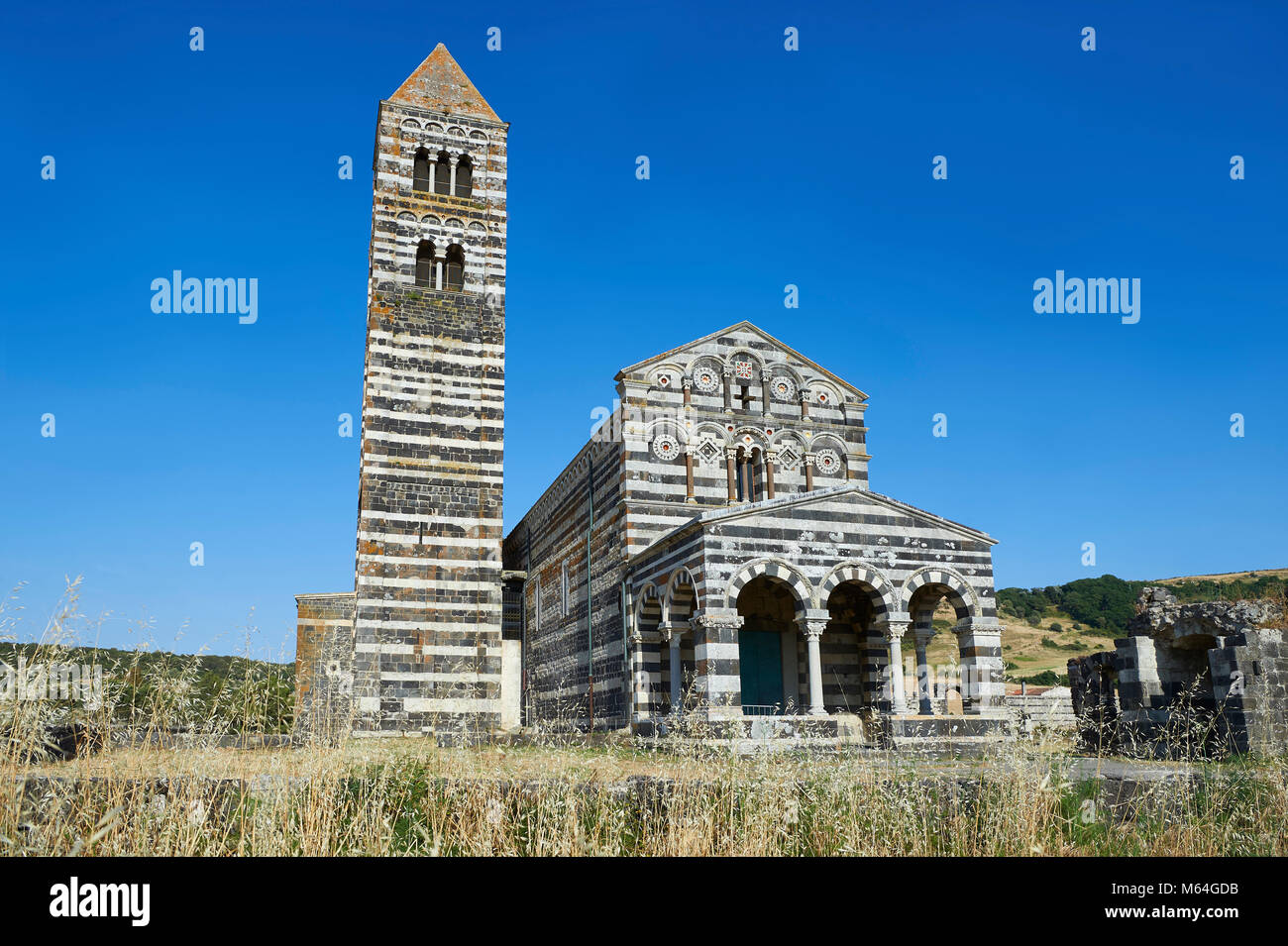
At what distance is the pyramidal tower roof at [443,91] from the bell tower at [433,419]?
4 cm

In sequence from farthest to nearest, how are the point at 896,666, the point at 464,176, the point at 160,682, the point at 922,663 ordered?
the point at 464,176 < the point at 922,663 < the point at 896,666 < the point at 160,682

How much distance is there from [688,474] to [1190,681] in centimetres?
1158

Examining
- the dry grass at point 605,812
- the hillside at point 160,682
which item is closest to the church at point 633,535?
the dry grass at point 605,812

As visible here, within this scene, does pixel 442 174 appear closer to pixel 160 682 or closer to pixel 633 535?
pixel 633 535

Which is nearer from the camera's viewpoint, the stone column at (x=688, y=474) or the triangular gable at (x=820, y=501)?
the triangular gable at (x=820, y=501)

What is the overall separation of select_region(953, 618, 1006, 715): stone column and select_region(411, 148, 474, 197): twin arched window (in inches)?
673

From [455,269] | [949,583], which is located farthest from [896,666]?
[455,269]

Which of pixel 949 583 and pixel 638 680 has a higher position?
pixel 949 583

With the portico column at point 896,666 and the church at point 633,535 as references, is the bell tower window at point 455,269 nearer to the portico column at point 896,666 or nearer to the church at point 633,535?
the church at point 633,535

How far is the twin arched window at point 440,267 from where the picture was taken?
72.4ft

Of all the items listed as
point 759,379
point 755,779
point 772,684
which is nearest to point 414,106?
point 759,379

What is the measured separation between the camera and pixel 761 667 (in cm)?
2031

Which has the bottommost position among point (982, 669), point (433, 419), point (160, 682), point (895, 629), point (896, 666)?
point (982, 669)

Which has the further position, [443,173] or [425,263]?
[443,173]
